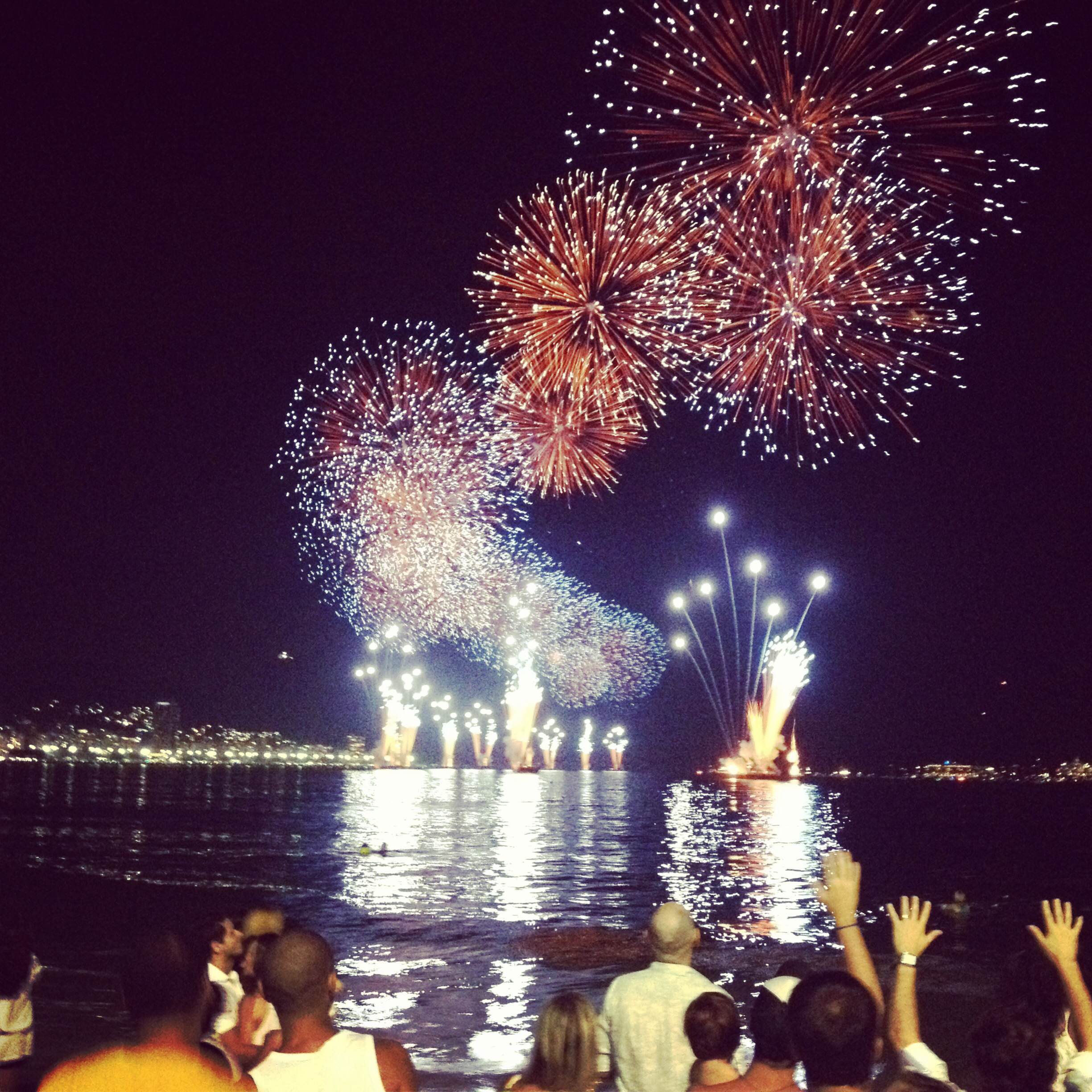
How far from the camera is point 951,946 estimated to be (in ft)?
76.3

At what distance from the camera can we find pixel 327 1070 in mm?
4078

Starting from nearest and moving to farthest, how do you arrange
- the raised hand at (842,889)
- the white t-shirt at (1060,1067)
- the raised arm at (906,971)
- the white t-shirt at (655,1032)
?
the white t-shirt at (1060,1067)
the raised arm at (906,971)
the raised hand at (842,889)
the white t-shirt at (655,1032)

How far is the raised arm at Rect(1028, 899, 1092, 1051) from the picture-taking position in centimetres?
521

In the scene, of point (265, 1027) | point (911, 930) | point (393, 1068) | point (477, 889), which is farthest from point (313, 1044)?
point (477, 889)

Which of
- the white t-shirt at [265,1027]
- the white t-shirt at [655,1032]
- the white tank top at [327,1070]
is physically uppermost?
the white tank top at [327,1070]

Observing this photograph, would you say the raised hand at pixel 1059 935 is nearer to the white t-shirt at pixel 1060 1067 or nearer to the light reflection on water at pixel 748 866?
the white t-shirt at pixel 1060 1067

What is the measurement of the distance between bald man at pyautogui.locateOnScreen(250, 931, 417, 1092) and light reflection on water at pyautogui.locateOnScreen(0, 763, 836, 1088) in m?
7.63

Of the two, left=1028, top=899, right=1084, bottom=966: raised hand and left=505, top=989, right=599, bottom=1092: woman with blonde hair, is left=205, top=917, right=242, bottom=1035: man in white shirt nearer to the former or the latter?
left=505, top=989, right=599, bottom=1092: woman with blonde hair

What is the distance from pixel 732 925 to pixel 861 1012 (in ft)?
68.4

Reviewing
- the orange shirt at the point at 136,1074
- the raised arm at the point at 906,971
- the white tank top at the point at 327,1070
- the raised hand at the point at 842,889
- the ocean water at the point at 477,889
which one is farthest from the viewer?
the ocean water at the point at 477,889

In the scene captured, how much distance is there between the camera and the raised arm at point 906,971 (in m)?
5.00

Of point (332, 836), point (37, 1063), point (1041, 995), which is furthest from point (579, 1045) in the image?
point (332, 836)

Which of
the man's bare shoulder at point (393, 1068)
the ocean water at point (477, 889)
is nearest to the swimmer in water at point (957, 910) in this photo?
the ocean water at point (477, 889)

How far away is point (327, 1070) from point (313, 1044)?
4.6 inches
